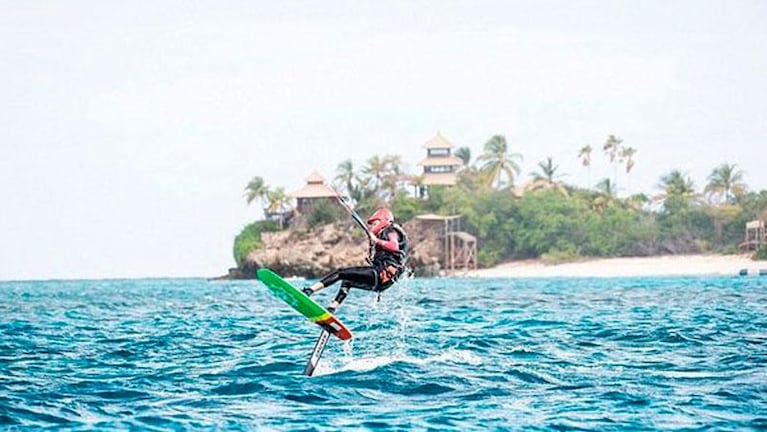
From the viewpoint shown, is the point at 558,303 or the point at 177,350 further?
the point at 558,303

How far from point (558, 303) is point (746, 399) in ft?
120

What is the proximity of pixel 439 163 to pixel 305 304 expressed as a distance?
460 ft

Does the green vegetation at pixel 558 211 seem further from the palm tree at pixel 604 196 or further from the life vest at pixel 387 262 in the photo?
the life vest at pixel 387 262

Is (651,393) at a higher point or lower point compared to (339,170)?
lower

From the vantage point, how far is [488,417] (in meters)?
17.0

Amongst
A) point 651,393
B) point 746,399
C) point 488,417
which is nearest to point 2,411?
point 488,417

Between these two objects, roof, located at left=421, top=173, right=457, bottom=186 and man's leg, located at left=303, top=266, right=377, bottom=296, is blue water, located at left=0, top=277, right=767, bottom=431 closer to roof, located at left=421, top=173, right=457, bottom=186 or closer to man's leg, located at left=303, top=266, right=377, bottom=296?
man's leg, located at left=303, top=266, right=377, bottom=296

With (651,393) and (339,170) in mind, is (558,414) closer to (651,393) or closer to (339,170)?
(651,393)

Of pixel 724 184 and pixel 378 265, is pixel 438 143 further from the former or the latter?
pixel 378 265

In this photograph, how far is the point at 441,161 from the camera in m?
161

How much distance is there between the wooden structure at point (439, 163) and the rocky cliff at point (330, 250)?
9.98 meters

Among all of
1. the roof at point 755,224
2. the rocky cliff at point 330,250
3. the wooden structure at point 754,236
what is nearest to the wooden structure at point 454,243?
the rocky cliff at point 330,250

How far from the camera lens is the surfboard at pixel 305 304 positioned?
20875mm

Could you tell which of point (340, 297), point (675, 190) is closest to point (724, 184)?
point (675, 190)
